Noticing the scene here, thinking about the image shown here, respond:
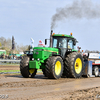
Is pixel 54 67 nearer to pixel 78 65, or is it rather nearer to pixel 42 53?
pixel 42 53

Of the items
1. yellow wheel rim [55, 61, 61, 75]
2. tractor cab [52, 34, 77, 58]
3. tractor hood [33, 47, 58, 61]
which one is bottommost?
yellow wheel rim [55, 61, 61, 75]

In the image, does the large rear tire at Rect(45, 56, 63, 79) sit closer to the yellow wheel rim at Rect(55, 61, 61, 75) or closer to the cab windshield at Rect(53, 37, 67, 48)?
the yellow wheel rim at Rect(55, 61, 61, 75)

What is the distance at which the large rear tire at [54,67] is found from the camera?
12945 millimetres

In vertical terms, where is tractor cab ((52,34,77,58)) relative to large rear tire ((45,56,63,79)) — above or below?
above

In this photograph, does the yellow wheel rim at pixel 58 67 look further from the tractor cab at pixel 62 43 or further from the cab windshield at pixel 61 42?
the cab windshield at pixel 61 42

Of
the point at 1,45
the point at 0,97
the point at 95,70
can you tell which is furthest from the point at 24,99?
the point at 1,45

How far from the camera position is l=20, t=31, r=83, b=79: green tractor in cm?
1322

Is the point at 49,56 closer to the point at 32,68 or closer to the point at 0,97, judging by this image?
the point at 32,68

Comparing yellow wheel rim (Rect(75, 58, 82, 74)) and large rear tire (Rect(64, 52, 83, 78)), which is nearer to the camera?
large rear tire (Rect(64, 52, 83, 78))

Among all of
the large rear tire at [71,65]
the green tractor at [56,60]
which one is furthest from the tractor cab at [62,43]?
the large rear tire at [71,65]

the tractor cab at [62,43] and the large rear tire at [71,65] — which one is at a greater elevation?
the tractor cab at [62,43]

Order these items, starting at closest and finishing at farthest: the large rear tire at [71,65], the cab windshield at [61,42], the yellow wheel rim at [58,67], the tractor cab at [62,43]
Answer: the yellow wheel rim at [58,67] → the large rear tire at [71,65] → the tractor cab at [62,43] → the cab windshield at [61,42]

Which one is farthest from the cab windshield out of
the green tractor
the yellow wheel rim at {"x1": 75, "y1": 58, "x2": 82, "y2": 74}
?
the yellow wheel rim at {"x1": 75, "y1": 58, "x2": 82, "y2": 74}

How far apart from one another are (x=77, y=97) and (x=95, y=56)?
10.8 meters
